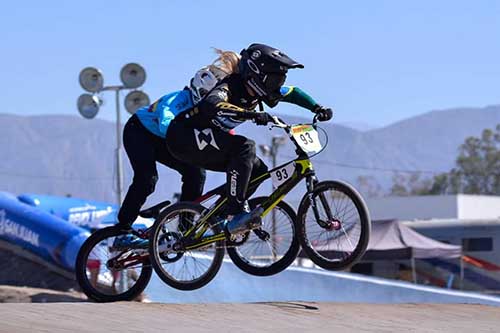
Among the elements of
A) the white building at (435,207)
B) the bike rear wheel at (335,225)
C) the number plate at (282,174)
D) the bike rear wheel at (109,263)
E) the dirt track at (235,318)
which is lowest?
the dirt track at (235,318)

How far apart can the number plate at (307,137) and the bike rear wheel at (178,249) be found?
1041 millimetres

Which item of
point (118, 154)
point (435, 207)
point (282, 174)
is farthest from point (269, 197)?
point (435, 207)

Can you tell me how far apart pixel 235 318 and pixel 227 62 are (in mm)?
2217

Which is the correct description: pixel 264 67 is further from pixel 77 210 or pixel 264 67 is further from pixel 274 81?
pixel 77 210

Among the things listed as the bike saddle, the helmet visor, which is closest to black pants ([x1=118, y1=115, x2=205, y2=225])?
the bike saddle

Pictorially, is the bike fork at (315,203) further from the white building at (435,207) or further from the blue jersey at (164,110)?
the white building at (435,207)

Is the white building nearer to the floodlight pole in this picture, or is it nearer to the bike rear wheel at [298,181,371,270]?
the floodlight pole

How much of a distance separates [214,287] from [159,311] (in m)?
10.4

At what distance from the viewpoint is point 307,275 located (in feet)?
61.6

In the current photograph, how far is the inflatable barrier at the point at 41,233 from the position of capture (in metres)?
22.3

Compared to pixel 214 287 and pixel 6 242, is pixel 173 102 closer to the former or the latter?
pixel 214 287

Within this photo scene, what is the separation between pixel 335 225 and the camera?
8.38 metres

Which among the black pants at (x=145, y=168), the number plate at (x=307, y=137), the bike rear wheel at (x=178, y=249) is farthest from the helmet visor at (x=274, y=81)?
the bike rear wheel at (x=178, y=249)

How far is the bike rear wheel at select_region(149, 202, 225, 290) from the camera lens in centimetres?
880
